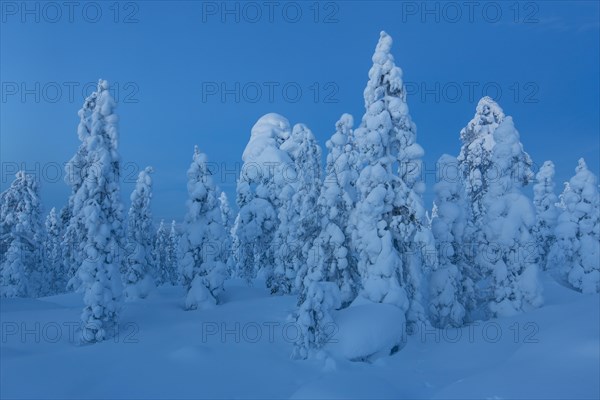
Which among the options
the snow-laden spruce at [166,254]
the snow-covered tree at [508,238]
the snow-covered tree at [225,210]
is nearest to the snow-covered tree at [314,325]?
the snow-covered tree at [508,238]

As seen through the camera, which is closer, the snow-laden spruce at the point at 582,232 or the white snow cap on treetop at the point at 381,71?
the white snow cap on treetop at the point at 381,71

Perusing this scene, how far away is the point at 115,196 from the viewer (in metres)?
22.0

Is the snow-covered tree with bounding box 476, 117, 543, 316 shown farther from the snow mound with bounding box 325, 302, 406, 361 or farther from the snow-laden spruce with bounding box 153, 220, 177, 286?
the snow-laden spruce with bounding box 153, 220, 177, 286

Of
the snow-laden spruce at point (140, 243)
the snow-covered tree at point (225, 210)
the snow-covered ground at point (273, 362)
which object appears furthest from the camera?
the snow-covered tree at point (225, 210)

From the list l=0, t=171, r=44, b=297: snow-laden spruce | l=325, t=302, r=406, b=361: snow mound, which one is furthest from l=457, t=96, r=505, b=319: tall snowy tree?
l=0, t=171, r=44, b=297: snow-laden spruce

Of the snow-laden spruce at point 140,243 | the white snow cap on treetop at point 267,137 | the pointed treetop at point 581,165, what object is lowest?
the snow-laden spruce at point 140,243

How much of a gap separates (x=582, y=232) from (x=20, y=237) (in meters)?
47.7

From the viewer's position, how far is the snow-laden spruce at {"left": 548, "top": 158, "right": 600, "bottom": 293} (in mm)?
34656

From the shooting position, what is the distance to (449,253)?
23.0 m

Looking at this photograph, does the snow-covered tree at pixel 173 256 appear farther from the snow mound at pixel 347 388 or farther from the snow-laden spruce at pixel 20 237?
the snow mound at pixel 347 388

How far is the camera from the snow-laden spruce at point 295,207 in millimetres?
27984

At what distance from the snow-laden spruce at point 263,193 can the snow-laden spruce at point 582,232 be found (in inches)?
898

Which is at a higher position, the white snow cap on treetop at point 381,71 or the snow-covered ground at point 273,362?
the white snow cap on treetop at point 381,71

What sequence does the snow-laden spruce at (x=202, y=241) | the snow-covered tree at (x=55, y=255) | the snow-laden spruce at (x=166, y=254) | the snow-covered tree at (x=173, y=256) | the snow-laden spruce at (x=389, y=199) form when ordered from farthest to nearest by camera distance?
the snow-covered tree at (x=173, y=256) → the snow-laden spruce at (x=166, y=254) → the snow-covered tree at (x=55, y=255) → the snow-laden spruce at (x=202, y=241) → the snow-laden spruce at (x=389, y=199)
